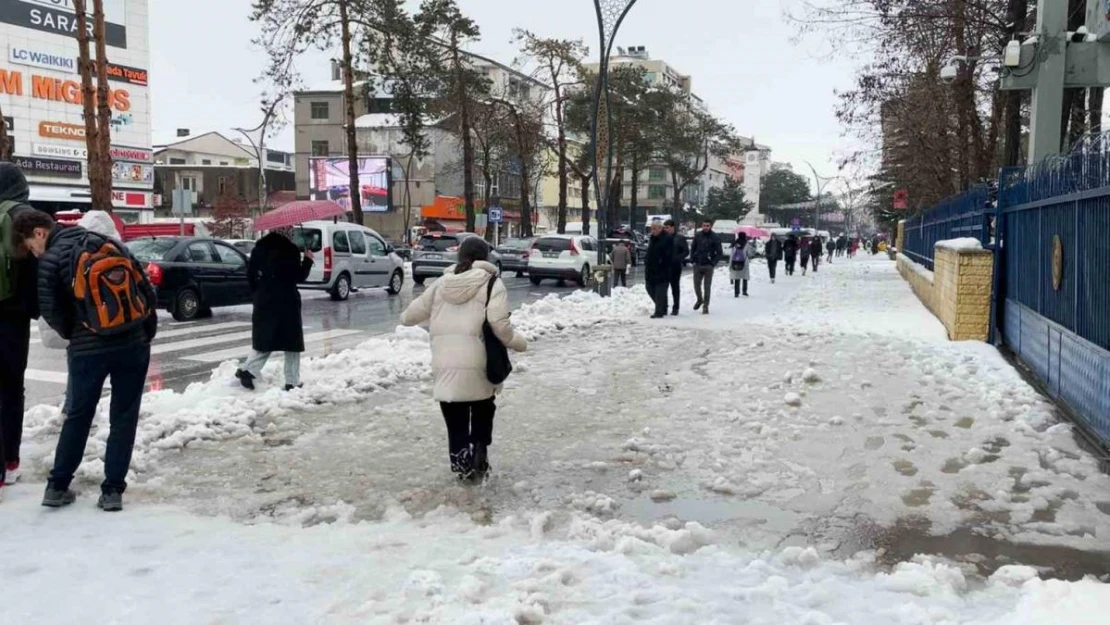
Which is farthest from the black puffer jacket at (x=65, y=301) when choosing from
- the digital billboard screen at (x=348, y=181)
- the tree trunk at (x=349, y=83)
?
the digital billboard screen at (x=348, y=181)

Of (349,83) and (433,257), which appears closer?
(433,257)

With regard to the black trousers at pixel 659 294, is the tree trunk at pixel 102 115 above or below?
above

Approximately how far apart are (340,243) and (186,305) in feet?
18.9

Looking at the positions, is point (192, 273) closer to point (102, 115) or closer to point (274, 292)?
point (102, 115)

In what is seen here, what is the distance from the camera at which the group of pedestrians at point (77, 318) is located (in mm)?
4953

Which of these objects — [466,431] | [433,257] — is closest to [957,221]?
[466,431]

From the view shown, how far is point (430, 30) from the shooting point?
116 ft

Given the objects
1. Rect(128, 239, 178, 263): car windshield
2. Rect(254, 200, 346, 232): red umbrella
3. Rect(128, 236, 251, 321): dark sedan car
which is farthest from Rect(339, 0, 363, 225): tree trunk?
Rect(254, 200, 346, 232): red umbrella

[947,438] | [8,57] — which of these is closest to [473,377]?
[947,438]

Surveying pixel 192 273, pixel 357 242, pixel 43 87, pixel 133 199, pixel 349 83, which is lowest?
pixel 192 273

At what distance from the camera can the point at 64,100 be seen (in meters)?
46.2

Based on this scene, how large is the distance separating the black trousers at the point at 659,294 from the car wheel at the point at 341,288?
24.9 ft

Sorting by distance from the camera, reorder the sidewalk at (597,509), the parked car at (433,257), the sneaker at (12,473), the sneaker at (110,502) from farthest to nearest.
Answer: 1. the parked car at (433,257)
2. the sneaker at (12,473)
3. the sneaker at (110,502)
4. the sidewalk at (597,509)

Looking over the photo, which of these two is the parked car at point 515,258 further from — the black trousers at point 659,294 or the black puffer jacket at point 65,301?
the black puffer jacket at point 65,301
